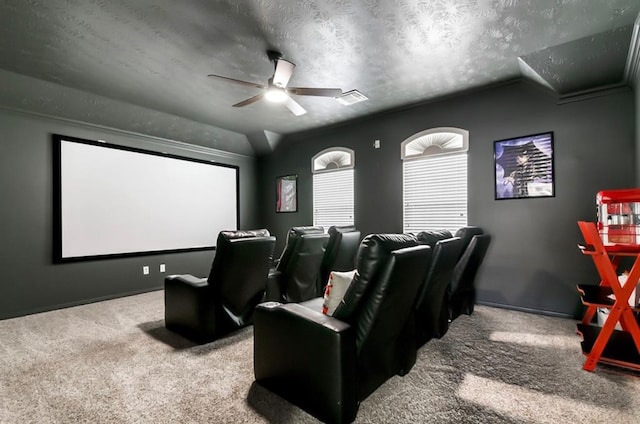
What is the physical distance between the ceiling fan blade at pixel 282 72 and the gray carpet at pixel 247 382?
2.70m

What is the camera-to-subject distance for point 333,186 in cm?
586

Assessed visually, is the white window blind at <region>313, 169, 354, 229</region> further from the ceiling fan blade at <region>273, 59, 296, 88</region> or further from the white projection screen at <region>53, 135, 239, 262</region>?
the ceiling fan blade at <region>273, 59, 296, 88</region>

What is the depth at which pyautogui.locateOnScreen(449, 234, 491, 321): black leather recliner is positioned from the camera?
3.29m

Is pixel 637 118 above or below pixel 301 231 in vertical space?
above

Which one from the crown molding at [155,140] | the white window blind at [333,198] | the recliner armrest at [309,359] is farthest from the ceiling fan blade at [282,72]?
the crown molding at [155,140]

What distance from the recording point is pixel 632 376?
85.2 inches

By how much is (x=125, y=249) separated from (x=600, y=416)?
5.73 m

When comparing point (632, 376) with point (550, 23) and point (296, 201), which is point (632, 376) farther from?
point (296, 201)

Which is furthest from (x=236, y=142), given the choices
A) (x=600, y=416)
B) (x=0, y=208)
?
(x=600, y=416)

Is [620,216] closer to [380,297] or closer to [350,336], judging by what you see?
[380,297]

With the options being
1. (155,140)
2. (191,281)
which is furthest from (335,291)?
(155,140)

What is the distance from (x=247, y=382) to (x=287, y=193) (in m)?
4.75

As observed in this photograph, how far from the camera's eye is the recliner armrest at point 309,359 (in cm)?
163

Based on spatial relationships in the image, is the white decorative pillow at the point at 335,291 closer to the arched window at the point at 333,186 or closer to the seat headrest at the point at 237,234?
the seat headrest at the point at 237,234
